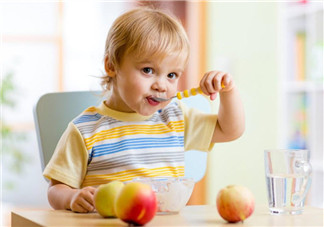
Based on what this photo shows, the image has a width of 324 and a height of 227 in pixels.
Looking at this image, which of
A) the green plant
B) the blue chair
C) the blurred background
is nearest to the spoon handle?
the blue chair

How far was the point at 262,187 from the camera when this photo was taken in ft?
12.4

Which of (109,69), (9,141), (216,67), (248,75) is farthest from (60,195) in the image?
(9,141)

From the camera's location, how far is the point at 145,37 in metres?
1.40

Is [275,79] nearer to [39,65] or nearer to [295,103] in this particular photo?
[295,103]

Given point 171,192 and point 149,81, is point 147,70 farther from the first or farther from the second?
point 171,192

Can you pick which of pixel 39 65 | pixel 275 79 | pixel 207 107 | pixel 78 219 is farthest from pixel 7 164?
pixel 78 219

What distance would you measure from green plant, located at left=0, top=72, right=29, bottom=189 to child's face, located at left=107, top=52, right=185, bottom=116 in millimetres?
3492

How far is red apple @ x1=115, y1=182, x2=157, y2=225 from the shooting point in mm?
869

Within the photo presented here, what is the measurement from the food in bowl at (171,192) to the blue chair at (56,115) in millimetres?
516

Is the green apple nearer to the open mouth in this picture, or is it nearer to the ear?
the open mouth

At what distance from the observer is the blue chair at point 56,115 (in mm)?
1467

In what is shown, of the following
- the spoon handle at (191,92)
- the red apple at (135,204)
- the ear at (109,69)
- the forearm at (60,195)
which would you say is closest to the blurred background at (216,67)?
the ear at (109,69)

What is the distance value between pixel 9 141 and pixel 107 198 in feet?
13.1

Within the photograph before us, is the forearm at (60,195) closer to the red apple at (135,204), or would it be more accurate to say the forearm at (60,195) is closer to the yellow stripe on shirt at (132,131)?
the yellow stripe on shirt at (132,131)
